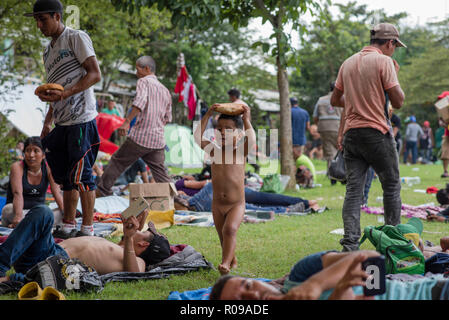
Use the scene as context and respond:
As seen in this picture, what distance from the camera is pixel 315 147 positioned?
26.8 m

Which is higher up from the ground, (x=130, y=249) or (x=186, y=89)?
(x=186, y=89)

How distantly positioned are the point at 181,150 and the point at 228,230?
52.7ft

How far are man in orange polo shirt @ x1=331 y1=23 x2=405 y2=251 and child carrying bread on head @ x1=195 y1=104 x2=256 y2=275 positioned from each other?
1036mm

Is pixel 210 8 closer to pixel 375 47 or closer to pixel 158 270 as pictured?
pixel 375 47

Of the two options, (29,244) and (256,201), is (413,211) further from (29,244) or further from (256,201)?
(29,244)

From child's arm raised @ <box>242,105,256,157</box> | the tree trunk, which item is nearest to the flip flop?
child's arm raised @ <box>242,105,256,157</box>

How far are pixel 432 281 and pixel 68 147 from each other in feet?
12.0

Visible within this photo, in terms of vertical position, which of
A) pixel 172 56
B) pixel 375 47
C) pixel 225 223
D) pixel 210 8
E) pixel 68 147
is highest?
pixel 172 56

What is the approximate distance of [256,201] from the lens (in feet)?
29.0

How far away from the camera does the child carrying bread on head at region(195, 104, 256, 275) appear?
4.67m

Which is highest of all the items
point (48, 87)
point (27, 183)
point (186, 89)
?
point (186, 89)

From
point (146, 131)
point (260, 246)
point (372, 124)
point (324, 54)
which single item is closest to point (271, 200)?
point (146, 131)
